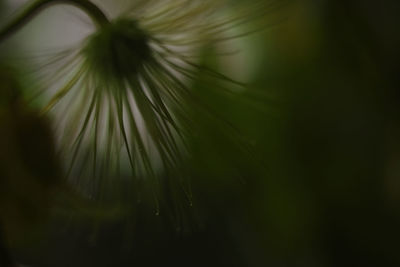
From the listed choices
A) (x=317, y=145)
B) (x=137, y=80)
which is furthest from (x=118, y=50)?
(x=317, y=145)

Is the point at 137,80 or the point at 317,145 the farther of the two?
the point at 317,145

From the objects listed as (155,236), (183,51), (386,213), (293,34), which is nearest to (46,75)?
(183,51)

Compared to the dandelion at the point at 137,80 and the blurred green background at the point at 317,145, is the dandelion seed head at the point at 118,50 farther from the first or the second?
the blurred green background at the point at 317,145

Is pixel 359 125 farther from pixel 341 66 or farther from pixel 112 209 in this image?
pixel 112 209

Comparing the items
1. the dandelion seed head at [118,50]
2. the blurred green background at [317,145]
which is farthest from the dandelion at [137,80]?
the blurred green background at [317,145]

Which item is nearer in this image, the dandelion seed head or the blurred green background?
the dandelion seed head

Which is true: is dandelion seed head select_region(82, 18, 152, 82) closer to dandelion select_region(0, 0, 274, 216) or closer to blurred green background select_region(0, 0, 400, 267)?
dandelion select_region(0, 0, 274, 216)

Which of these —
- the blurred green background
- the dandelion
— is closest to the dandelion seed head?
the dandelion

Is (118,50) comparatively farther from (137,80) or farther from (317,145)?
(317,145)
